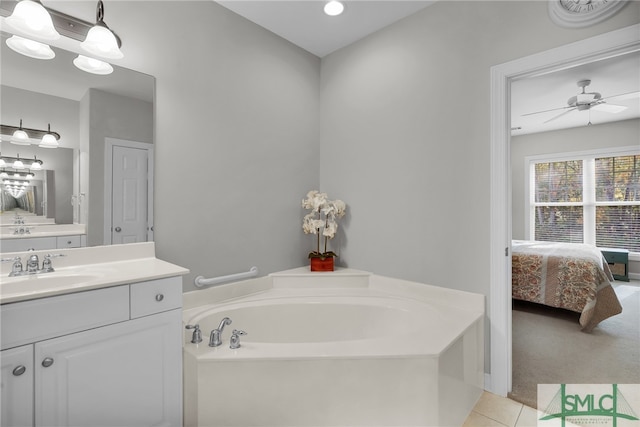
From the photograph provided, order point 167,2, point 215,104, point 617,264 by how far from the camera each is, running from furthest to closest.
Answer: point 617,264 → point 215,104 → point 167,2

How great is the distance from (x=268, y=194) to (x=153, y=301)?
4.15ft

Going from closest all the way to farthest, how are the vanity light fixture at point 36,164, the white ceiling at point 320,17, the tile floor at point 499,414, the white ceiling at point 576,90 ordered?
the vanity light fixture at point 36,164 → the tile floor at point 499,414 → the white ceiling at point 320,17 → the white ceiling at point 576,90

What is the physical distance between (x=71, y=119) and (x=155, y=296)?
3.46 ft

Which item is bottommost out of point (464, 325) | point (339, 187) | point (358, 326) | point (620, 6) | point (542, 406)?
point (542, 406)

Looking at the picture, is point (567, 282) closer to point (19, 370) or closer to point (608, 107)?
point (608, 107)

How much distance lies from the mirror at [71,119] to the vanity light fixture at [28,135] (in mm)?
20

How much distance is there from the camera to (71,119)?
5.40ft

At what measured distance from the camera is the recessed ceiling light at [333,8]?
84.4 inches

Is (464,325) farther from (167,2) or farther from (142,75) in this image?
(167,2)

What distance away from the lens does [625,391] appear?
196 centimetres

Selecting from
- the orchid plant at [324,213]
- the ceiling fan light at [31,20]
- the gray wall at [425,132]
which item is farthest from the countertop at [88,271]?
the gray wall at [425,132]

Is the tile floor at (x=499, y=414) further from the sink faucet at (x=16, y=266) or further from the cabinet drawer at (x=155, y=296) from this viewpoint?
the sink faucet at (x=16, y=266)

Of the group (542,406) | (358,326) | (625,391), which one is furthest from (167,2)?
(625,391)

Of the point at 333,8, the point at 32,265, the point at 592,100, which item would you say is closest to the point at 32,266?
the point at 32,265
